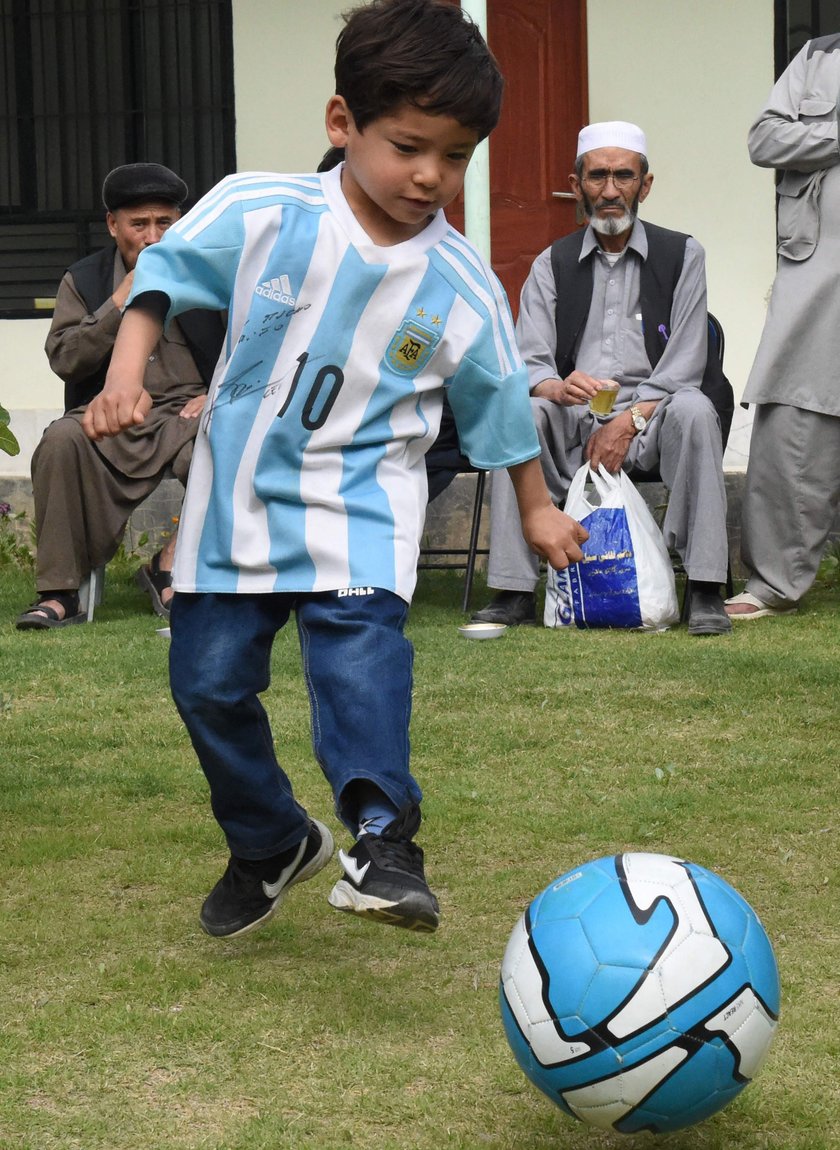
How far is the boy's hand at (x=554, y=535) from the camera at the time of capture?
2.88 metres

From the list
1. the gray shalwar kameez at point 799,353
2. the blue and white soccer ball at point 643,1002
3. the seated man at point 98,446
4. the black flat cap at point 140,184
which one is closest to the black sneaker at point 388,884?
the blue and white soccer ball at point 643,1002

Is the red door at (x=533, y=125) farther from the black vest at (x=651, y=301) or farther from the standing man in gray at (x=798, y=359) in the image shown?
the standing man in gray at (x=798, y=359)

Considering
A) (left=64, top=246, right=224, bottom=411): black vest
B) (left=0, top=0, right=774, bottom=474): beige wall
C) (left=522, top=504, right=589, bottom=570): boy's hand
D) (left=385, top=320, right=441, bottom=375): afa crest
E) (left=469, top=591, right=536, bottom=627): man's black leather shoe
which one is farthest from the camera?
(left=0, top=0, right=774, bottom=474): beige wall

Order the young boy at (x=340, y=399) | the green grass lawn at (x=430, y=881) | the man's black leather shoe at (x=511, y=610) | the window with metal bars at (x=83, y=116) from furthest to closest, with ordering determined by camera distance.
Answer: the window with metal bars at (x=83, y=116), the man's black leather shoe at (x=511, y=610), the young boy at (x=340, y=399), the green grass lawn at (x=430, y=881)

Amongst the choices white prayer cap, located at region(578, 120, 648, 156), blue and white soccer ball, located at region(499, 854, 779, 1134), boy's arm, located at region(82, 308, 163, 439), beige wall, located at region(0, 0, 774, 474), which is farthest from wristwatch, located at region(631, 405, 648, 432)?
blue and white soccer ball, located at region(499, 854, 779, 1134)

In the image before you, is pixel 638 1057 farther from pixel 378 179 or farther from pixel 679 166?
pixel 679 166

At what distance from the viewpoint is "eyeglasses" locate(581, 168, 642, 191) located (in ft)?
21.3

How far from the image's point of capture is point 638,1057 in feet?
6.66

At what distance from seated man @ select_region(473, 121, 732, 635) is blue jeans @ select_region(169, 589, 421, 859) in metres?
3.38

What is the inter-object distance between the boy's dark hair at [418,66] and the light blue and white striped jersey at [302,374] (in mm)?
196

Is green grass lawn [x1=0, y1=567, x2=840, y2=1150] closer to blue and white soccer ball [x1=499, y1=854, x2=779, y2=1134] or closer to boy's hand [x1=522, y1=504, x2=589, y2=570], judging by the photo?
blue and white soccer ball [x1=499, y1=854, x2=779, y2=1134]

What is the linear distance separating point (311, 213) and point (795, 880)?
159cm

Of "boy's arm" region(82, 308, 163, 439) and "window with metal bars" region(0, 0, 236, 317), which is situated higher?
"window with metal bars" region(0, 0, 236, 317)

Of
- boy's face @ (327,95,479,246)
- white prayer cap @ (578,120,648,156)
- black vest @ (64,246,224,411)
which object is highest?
white prayer cap @ (578,120,648,156)
